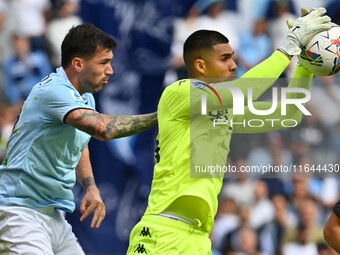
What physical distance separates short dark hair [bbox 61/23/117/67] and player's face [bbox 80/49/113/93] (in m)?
0.05

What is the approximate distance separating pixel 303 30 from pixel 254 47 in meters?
4.59

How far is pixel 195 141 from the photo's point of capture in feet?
15.8

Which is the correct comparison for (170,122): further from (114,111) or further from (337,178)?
(337,178)

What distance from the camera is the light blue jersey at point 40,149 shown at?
4777 mm

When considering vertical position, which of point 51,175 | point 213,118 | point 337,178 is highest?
point 213,118

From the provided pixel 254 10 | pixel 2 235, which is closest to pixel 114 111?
pixel 254 10

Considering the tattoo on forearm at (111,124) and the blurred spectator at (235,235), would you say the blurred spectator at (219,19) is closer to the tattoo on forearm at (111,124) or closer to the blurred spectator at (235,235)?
the blurred spectator at (235,235)

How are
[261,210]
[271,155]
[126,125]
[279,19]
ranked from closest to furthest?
[126,125], [261,210], [271,155], [279,19]

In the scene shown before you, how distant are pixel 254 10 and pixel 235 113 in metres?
4.63

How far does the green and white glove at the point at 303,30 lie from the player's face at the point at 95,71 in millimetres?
1426

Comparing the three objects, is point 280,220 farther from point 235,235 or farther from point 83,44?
point 83,44

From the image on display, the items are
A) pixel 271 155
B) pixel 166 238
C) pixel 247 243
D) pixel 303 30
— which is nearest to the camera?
pixel 166 238

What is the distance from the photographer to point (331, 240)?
4.28 metres

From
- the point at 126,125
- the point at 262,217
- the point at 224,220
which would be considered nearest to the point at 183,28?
the point at 224,220
